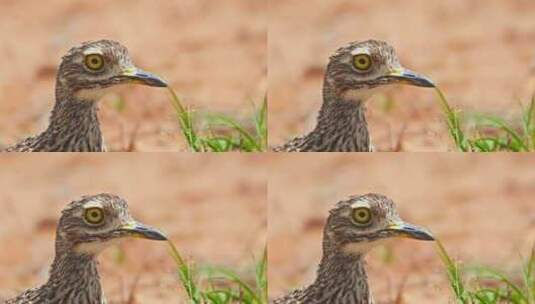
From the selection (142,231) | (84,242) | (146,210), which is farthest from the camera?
(146,210)

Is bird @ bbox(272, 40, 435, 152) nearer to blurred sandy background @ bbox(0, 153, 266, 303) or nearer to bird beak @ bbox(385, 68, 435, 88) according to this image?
bird beak @ bbox(385, 68, 435, 88)

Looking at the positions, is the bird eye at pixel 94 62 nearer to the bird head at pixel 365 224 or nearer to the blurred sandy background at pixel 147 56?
the blurred sandy background at pixel 147 56

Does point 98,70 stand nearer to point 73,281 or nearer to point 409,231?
point 73,281

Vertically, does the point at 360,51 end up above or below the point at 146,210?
above

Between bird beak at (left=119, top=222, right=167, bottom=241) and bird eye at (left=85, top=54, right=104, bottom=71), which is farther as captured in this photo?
bird eye at (left=85, top=54, right=104, bottom=71)

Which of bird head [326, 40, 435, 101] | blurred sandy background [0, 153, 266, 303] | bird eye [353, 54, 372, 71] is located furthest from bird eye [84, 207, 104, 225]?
bird eye [353, 54, 372, 71]

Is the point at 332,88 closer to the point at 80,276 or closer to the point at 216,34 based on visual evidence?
the point at 216,34

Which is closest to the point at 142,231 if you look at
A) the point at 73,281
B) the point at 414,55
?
the point at 73,281
